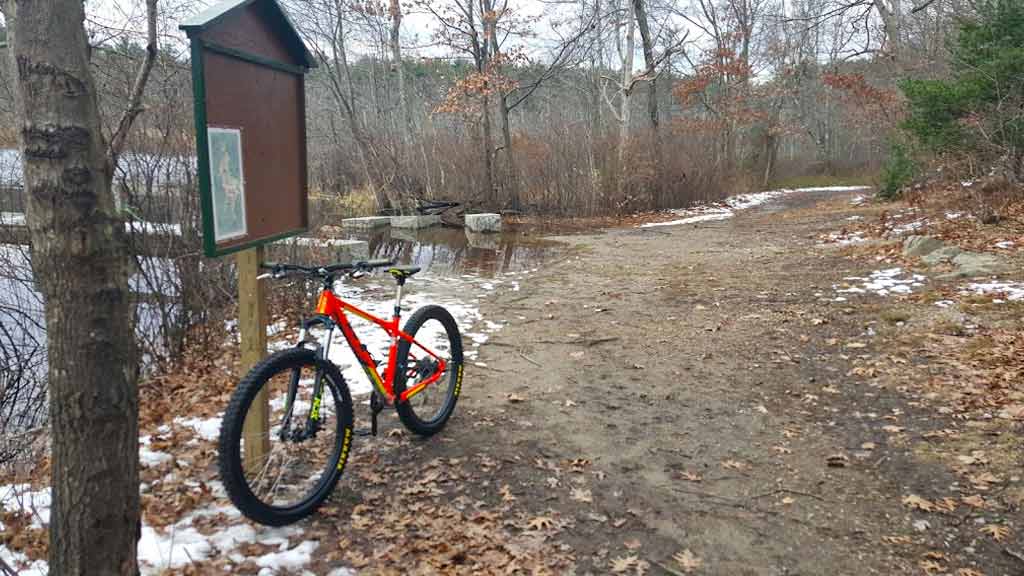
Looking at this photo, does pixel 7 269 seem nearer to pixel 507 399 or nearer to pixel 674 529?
pixel 507 399

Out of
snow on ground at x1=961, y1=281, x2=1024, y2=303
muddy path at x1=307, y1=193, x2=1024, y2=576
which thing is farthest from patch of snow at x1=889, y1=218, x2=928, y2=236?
muddy path at x1=307, y1=193, x2=1024, y2=576

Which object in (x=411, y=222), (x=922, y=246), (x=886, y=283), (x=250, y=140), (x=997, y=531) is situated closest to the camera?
(x=997, y=531)

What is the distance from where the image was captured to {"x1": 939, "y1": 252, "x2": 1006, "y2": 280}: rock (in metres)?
7.76

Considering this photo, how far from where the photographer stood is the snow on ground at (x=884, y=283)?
25.4 feet

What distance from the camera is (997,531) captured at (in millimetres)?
3250

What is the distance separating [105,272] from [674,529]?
8.51ft

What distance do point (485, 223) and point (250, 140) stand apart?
45.2 feet

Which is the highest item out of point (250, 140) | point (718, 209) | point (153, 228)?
point (250, 140)

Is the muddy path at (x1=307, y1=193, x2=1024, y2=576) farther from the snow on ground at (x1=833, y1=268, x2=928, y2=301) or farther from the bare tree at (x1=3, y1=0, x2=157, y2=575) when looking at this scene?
the bare tree at (x1=3, y1=0, x2=157, y2=575)

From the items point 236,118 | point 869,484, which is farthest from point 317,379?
point 869,484

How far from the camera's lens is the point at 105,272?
2186mm

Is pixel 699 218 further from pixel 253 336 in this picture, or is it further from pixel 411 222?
pixel 253 336

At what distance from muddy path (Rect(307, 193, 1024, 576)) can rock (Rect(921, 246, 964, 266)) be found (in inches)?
75.9

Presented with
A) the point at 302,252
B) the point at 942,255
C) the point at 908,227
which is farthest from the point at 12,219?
the point at 908,227
